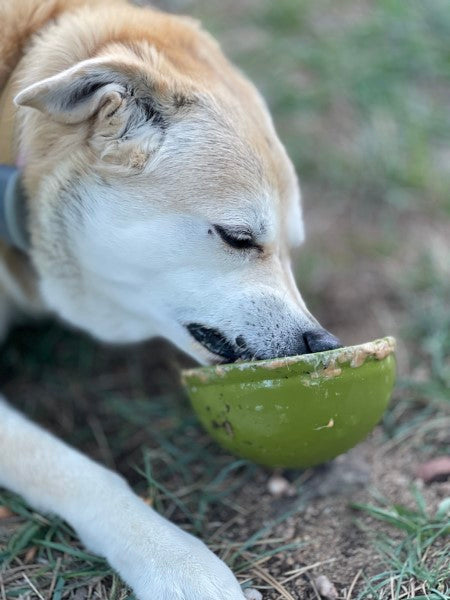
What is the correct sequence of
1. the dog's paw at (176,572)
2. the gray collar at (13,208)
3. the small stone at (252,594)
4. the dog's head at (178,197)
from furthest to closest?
1. the gray collar at (13,208)
2. the dog's head at (178,197)
3. the small stone at (252,594)
4. the dog's paw at (176,572)

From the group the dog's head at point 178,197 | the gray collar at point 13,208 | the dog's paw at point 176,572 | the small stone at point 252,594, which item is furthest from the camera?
the gray collar at point 13,208

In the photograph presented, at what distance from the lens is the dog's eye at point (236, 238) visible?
2.23 meters

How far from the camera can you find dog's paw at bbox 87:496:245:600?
2.00 metres

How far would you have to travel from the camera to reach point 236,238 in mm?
2246

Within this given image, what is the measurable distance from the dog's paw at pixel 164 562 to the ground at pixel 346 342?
11cm

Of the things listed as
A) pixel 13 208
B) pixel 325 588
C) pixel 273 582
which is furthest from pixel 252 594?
pixel 13 208

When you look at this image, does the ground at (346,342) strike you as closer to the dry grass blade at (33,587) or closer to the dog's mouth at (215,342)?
the dry grass blade at (33,587)

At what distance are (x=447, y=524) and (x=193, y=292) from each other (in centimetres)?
99

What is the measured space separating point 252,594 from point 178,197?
113cm

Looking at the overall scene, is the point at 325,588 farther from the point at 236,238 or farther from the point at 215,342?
the point at 236,238

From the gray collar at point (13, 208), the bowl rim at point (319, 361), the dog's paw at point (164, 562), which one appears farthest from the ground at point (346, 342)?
the gray collar at point (13, 208)

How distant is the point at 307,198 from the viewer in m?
3.67

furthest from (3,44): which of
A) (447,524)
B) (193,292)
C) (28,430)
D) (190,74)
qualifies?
(447,524)

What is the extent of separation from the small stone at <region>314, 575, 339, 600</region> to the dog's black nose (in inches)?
25.0
